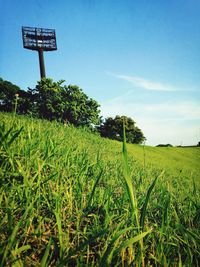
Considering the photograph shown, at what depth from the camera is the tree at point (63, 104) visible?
32.0m

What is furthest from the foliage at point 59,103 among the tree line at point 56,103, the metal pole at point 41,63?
the metal pole at point 41,63

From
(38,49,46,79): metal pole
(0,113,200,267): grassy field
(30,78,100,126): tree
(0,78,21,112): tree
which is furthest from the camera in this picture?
(38,49,46,79): metal pole

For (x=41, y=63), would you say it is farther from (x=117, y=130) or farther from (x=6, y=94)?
(x=117, y=130)

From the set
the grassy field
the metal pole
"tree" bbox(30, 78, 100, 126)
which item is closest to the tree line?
"tree" bbox(30, 78, 100, 126)

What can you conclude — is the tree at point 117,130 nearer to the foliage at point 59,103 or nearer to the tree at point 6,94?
the foliage at point 59,103

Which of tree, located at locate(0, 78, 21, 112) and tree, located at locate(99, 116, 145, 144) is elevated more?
tree, located at locate(0, 78, 21, 112)

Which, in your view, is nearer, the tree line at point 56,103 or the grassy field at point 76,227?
the grassy field at point 76,227

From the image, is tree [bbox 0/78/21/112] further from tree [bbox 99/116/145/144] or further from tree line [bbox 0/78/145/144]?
tree [bbox 99/116/145/144]

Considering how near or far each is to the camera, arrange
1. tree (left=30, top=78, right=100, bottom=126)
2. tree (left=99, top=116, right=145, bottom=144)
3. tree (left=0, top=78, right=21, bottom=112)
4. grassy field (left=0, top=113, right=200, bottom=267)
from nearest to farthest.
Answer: grassy field (left=0, top=113, right=200, bottom=267), tree (left=30, top=78, right=100, bottom=126), tree (left=0, top=78, right=21, bottom=112), tree (left=99, top=116, right=145, bottom=144)

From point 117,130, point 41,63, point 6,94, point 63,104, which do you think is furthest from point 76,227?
point 41,63

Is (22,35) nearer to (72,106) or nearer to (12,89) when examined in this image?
(12,89)

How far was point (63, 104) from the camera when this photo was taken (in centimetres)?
3198

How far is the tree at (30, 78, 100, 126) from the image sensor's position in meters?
32.0

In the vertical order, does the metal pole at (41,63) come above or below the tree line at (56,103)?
above
